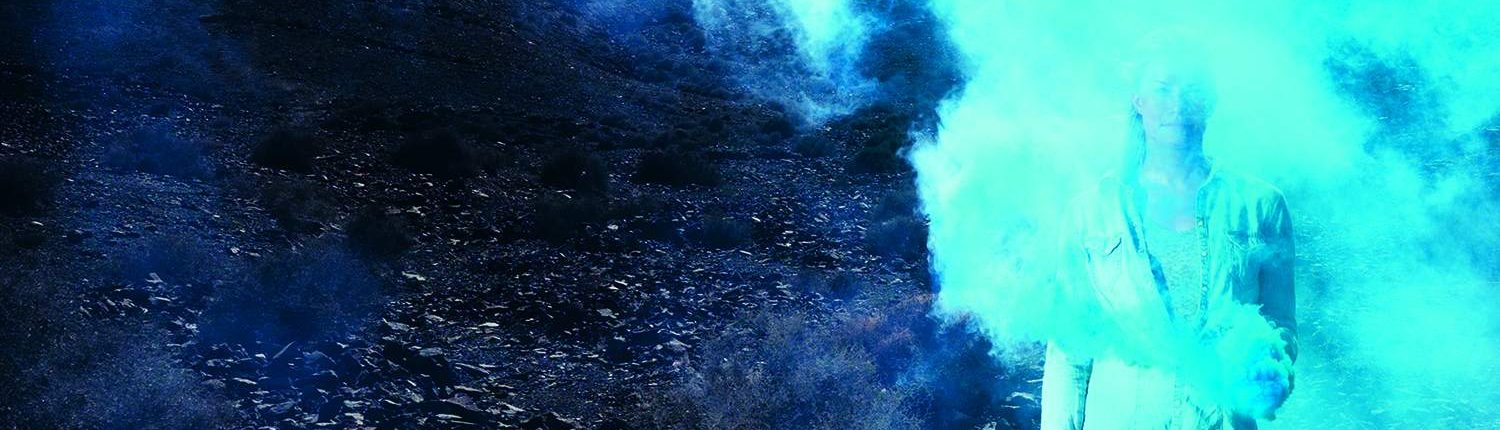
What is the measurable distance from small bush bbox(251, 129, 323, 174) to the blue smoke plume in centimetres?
770

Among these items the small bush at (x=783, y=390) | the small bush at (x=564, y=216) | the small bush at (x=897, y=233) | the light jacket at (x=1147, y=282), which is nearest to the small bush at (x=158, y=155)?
the small bush at (x=564, y=216)

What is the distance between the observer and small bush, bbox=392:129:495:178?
11.7 meters

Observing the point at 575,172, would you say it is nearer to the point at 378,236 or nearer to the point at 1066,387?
the point at 378,236

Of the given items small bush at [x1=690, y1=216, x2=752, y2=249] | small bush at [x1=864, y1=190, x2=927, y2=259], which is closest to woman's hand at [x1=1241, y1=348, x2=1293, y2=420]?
small bush at [x1=864, y1=190, x2=927, y2=259]

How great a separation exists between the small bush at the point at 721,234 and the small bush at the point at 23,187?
5.87 meters

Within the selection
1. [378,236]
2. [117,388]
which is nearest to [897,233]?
[378,236]

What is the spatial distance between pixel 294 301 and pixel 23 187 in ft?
10.3

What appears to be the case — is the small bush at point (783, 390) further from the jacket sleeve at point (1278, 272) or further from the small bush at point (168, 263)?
the small bush at point (168, 263)

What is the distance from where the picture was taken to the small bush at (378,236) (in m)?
9.12

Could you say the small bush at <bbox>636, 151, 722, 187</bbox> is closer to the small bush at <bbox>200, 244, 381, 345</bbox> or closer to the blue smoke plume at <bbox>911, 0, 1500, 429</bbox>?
the small bush at <bbox>200, 244, 381, 345</bbox>

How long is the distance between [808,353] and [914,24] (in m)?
17.9

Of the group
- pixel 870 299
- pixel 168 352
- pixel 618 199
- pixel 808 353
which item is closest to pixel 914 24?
pixel 618 199

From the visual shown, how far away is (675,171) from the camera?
1284 centimetres

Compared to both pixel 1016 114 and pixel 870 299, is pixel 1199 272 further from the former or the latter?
pixel 870 299
